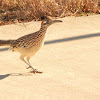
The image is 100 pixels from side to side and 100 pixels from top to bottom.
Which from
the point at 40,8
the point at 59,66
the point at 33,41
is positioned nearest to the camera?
the point at 33,41

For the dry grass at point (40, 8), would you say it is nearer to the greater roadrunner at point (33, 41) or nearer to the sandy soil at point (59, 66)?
the sandy soil at point (59, 66)

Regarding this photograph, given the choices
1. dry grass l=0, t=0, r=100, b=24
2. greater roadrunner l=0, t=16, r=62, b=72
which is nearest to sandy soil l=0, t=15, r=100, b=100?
greater roadrunner l=0, t=16, r=62, b=72

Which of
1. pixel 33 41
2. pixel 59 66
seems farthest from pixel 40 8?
pixel 33 41

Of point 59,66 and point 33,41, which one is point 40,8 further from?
point 33,41

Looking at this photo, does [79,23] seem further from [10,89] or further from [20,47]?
[10,89]

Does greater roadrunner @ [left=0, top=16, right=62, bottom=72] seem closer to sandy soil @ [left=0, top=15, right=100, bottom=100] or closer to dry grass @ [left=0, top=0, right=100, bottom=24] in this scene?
sandy soil @ [left=0, top=15, right=100, bottom=100]

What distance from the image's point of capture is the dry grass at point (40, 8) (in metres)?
10.6

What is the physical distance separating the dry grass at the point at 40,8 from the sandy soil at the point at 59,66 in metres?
0.81

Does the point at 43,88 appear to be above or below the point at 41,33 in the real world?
below

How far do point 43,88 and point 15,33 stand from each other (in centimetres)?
428

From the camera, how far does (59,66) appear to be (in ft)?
20.8

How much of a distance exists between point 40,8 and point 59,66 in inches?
182

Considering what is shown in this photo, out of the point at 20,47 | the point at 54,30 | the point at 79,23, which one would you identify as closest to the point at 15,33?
the point at 54,30

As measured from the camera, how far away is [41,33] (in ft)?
18.7
